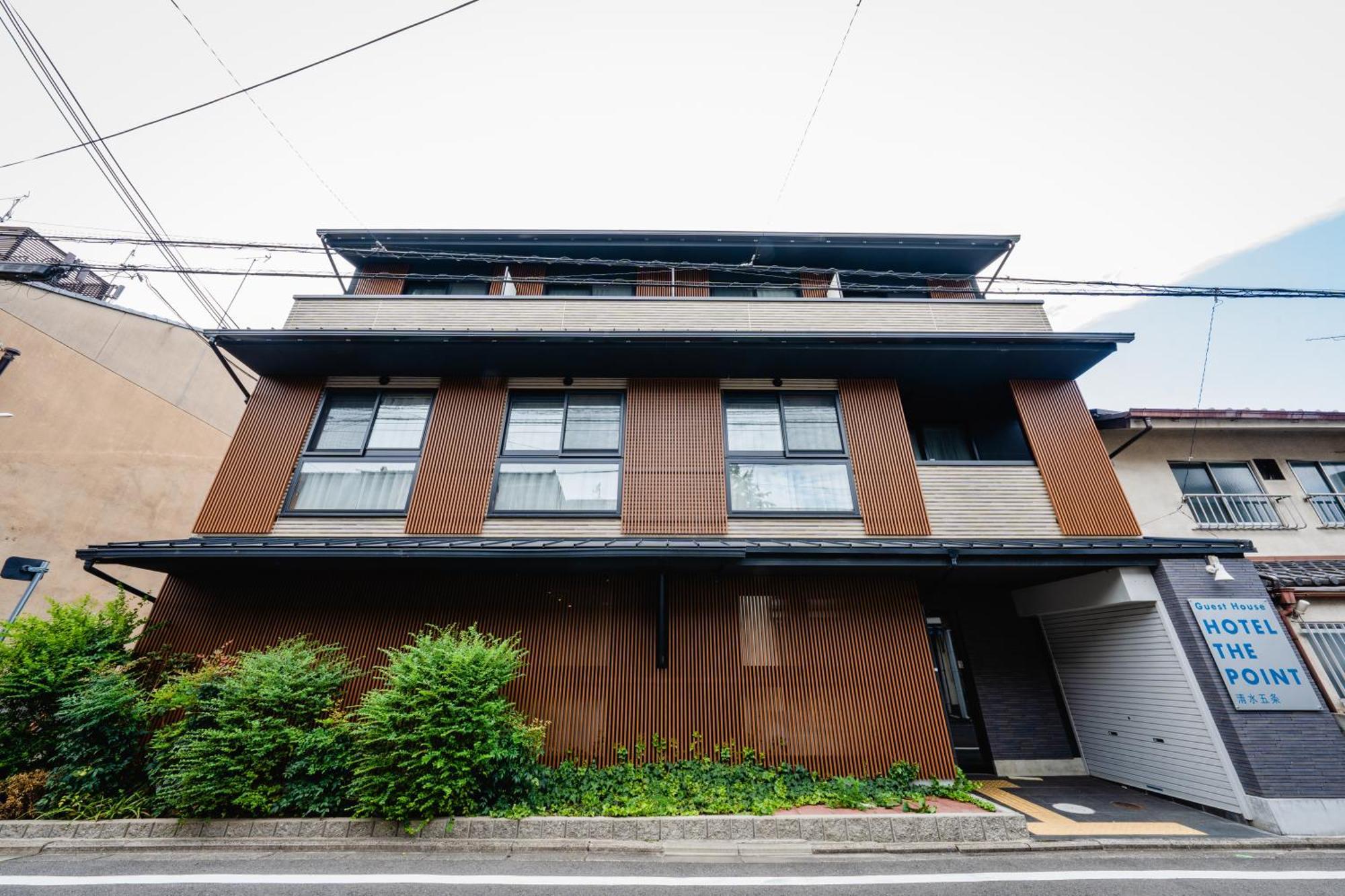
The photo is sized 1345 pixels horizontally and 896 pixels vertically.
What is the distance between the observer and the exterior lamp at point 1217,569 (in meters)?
6.25

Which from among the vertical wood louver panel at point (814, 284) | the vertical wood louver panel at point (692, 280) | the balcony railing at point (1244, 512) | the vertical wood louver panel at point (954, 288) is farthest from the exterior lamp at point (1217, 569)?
the vertical wood louver panel at point (692, 280)

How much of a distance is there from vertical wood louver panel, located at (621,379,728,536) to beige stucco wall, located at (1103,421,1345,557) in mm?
8119

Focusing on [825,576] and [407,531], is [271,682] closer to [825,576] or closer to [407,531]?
[407,531]

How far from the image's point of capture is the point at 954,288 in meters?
10.0

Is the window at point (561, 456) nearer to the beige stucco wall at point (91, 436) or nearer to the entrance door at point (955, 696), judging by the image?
the entrance door at point (955, 696)

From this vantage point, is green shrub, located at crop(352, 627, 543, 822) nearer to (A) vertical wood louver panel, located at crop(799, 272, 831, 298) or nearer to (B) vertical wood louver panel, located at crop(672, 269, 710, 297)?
(B) vertical wood louver panel, located at crop(672, 269, 710, 297)

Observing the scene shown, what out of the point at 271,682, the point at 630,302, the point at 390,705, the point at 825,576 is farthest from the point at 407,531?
the point at 825,576

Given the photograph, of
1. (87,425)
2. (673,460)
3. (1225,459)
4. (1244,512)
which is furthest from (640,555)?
(87,425)

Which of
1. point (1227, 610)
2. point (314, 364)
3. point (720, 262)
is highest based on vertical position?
point (720, 262)

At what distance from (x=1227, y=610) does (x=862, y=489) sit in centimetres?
455

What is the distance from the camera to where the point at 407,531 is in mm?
7113

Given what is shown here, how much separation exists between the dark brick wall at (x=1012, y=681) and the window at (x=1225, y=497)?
430cm

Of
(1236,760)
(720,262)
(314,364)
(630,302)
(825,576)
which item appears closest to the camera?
(1236,760)

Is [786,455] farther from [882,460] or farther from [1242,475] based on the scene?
[1242,475]
